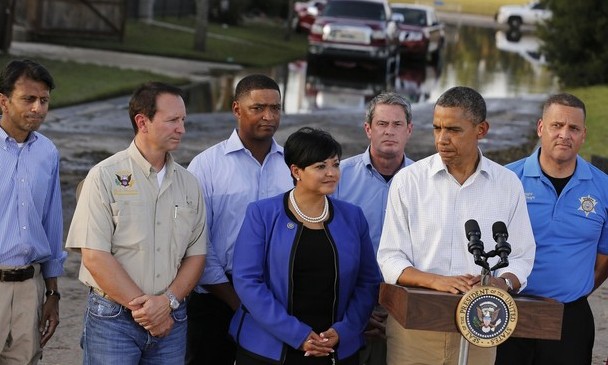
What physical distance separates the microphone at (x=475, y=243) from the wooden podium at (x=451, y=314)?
0.17 meters

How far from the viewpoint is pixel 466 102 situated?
5.36 metres

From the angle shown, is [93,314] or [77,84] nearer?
[93,314]

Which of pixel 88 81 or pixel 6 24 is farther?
pixel 6 24

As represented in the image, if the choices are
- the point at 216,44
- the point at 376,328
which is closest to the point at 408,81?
the point at 216,44

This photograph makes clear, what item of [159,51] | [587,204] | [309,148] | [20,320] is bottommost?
[20,320]

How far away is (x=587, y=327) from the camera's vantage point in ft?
19.8

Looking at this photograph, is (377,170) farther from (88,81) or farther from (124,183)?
(88,81)

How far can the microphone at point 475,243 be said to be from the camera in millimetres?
4664

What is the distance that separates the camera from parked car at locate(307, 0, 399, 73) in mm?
29750

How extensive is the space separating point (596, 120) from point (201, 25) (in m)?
12.8

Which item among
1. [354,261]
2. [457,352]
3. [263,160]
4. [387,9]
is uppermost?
[387,9]

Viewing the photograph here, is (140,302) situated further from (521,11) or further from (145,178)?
(521,11)

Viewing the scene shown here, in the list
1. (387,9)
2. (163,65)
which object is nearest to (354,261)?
(163,65)

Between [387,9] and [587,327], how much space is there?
1040 inches
